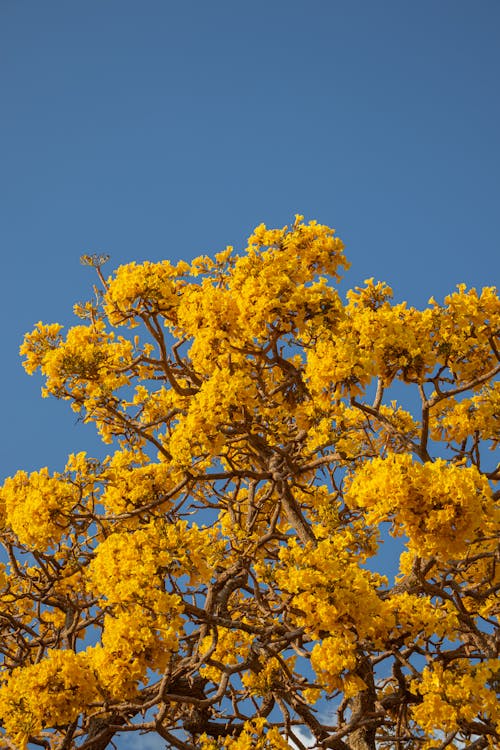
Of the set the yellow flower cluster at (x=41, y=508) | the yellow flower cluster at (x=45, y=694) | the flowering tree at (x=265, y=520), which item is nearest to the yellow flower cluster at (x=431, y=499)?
the flowering tree at (x=265, y=520)

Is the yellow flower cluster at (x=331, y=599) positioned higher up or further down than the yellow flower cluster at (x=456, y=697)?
higher up

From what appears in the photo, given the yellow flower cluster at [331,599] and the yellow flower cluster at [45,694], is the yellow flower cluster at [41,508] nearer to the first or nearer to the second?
the yellow flower cluster at [45,694]

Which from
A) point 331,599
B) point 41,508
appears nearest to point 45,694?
point 41,508

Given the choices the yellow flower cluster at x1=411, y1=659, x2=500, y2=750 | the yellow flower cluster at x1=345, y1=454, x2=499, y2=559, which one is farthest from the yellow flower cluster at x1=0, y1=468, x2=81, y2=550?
the yellow flower cluster at x1=411, y1=659, x2=500, y2=750

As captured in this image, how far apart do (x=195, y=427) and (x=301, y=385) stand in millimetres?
1692

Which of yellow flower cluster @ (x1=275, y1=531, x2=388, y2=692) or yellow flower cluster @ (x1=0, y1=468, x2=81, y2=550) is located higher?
yellow flower cluster @ (x1=0, y1=468, x2=81, y2=550)

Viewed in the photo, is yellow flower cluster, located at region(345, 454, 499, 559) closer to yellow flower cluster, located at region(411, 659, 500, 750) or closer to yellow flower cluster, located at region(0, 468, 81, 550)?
yellow flower cluster, located at region(411, 659, 500, 750)

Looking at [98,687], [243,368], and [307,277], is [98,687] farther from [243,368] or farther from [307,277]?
[307,277]

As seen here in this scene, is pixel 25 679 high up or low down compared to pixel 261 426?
down

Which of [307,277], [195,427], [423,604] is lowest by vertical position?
[423,604]

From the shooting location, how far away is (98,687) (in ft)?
25.3

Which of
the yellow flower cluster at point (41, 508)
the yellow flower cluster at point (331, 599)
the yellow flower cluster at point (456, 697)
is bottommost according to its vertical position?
the yellow flower cluster at point (456, 697)

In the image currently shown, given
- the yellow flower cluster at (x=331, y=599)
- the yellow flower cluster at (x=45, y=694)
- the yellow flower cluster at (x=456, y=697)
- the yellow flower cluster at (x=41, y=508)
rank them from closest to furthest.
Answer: the yellow flower cluster at (x=331, y=599)
the yellow flower cluster at (x=45, y=694)
the yellow flower cluster at (x=456, y=697)
the yellow flower cluster at (x=41, y=508)

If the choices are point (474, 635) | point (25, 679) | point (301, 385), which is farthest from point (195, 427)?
point (474, 635)
